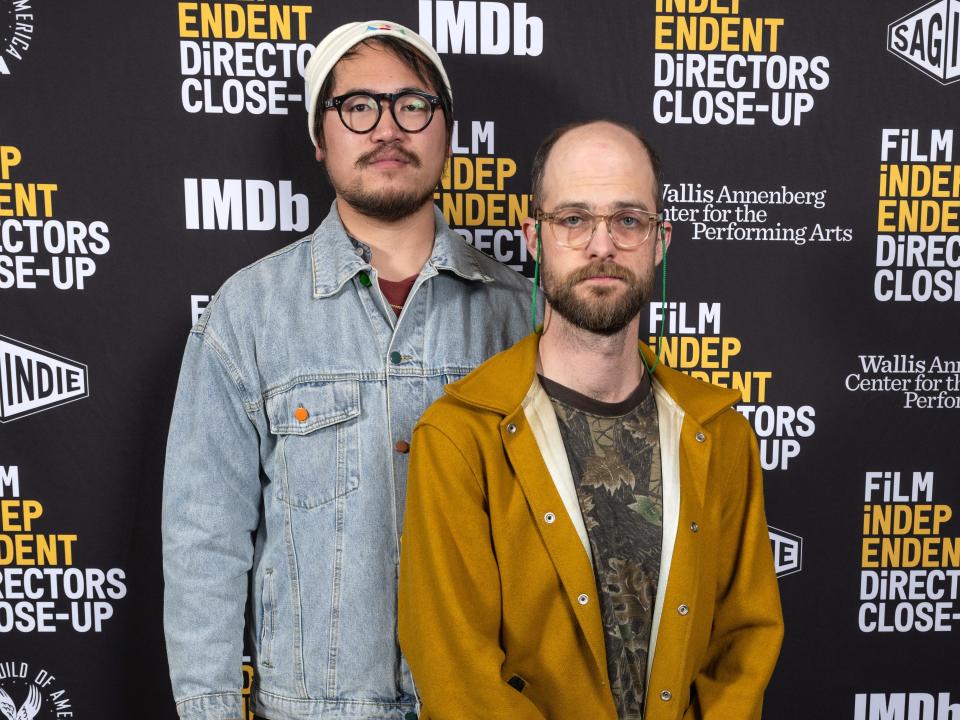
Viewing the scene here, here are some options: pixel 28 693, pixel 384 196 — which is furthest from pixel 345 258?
pixel 28 693

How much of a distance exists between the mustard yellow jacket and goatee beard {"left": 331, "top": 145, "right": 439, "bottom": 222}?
0.33 metres

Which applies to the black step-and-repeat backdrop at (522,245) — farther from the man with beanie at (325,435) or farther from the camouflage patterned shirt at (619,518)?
the camouflage patterned shirt at (619,518)

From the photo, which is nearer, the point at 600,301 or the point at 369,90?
the point at 600,301

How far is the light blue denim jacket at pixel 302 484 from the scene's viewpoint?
1436mm

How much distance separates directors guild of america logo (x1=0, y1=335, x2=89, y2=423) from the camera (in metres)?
1.91

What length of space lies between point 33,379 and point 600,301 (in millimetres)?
1401

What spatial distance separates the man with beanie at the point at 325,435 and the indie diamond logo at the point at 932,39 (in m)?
1.22

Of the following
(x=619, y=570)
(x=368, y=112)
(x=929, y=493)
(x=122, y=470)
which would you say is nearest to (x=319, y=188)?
(x=368, y=112)

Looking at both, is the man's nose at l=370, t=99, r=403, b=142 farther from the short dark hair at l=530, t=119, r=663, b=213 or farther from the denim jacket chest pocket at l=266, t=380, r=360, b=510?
the denim jacket chest pocket at l=266, t=380, r=360, b=510

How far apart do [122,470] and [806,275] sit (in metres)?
1.72

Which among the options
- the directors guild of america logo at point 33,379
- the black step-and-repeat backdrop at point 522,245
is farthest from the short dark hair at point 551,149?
the directors guild of america logo at point 33,379

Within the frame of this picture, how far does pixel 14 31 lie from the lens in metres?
1.84

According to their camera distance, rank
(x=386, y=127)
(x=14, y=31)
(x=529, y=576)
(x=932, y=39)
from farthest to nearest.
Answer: (x=932, y=39)
(x=14, y=31)
(x=386, y=127)
(x=529, y=576)

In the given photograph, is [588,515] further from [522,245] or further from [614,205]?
[522,245]
